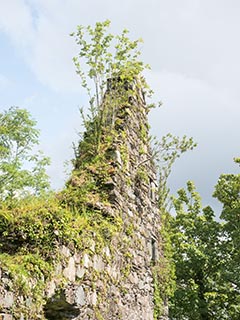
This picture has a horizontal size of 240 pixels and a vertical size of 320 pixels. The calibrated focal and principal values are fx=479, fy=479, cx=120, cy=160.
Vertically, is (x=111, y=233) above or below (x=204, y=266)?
below

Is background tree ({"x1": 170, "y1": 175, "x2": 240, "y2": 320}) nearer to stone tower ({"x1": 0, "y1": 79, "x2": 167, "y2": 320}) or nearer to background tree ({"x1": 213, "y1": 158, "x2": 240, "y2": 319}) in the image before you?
background tree ({"x1": 213, "y1": 158, "x2": 240, "y2": 319})

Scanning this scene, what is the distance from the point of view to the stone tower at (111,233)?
185 inches

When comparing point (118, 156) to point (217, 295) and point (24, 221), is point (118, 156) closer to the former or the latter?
point (24, 221)

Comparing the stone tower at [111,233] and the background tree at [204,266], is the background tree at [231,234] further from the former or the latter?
the stone tower at [111,233]

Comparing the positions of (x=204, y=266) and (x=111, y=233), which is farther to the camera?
(x=204, y=266)

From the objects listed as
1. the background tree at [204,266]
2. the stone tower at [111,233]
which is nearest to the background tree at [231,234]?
the background tree at [204,266]

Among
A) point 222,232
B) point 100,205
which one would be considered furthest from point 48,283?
point 222,232

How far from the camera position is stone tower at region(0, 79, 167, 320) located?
4.70 m

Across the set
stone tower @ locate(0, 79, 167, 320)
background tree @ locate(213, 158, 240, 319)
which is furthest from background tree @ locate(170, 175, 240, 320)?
stone tower @ locate(0, 79, 167, 320)

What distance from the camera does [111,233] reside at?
19.2ft

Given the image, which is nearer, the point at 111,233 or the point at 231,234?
the point at 111,233

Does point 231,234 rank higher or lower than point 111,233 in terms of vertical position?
higher

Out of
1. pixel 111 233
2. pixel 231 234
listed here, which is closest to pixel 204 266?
pixel 231 234

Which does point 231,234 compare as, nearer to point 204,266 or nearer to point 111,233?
point 204,266
